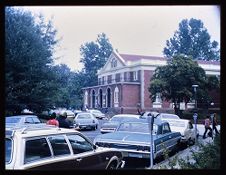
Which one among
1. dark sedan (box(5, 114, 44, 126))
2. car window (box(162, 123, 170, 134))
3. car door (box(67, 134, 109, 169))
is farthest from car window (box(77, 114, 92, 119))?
car window (box(162, 123, 170, 134))

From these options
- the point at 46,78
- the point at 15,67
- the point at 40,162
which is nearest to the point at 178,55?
the point at 46,78

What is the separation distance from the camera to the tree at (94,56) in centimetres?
514

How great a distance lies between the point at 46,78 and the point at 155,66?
6.66ft

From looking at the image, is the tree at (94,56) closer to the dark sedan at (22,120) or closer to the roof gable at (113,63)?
the roof gable at (113,63)

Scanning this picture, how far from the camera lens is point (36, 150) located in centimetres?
379

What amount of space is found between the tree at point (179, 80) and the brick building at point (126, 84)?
12 centimetres

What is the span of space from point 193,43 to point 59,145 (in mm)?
3645

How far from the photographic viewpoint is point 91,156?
4684 millimetres

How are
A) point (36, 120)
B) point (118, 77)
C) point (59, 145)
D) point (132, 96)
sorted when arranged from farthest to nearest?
point (118, 77), point (132, 96), point (36, 120), point (59, 145)

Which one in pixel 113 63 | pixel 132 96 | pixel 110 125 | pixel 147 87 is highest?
pixel 113 63

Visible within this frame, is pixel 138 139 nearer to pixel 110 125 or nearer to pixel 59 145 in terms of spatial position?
pixel 110 125

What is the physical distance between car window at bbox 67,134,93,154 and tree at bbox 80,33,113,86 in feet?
4.68

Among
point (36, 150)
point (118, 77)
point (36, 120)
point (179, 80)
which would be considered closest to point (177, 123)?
point (179, 80)

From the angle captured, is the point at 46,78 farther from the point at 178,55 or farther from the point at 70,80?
the point at 178,55
